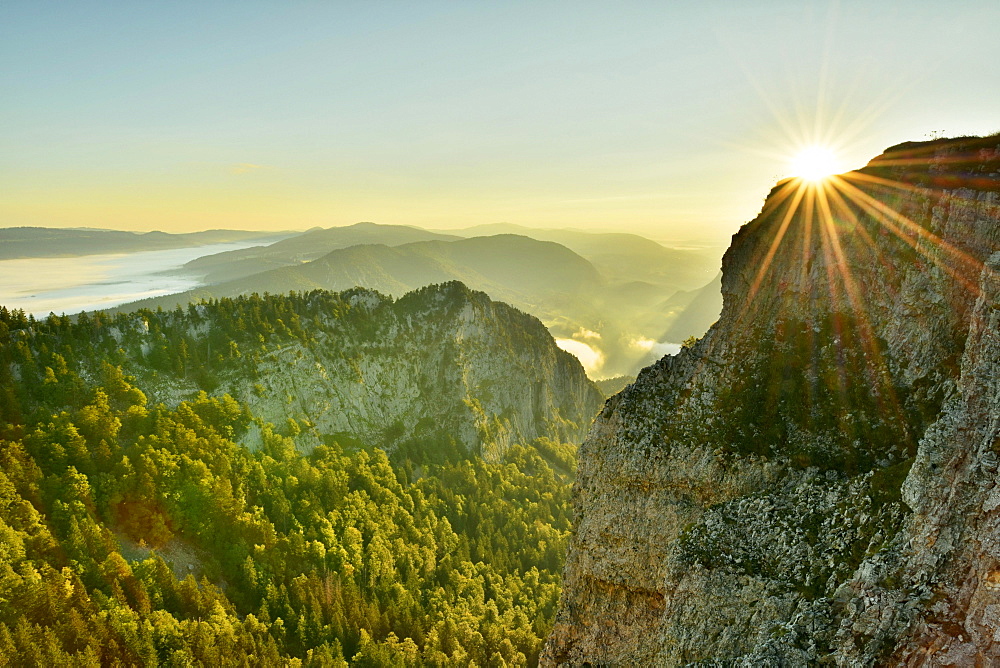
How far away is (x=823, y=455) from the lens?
2680 centimetres

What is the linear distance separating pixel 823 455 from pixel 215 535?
8009cm

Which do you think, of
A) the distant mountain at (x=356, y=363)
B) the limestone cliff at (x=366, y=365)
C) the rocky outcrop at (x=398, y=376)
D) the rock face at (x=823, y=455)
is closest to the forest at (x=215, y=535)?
the distant mountain at (x=356, y=363)

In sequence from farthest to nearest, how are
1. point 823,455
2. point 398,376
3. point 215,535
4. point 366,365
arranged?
1. point 398,376
2. point 366,365
3. point 215,535
4. point 823,455

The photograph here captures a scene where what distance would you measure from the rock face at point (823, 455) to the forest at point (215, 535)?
4682 cm

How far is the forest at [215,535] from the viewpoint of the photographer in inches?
2309

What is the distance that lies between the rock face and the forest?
1843 inches

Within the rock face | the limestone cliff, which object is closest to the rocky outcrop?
the limestone cliff

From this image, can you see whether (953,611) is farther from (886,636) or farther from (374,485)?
(374,485)

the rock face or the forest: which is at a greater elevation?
the rock face

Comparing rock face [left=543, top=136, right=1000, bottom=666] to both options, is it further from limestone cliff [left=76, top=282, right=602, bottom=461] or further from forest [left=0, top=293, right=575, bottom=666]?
limestone cliff [left=76, top=282, right=602, bottom=461]

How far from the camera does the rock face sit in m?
17.7

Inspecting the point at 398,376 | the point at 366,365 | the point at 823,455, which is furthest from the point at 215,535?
the point at 823,455

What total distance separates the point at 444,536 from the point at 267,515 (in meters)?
31.4

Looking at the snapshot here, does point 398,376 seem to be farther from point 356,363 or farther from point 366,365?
point 356,363
